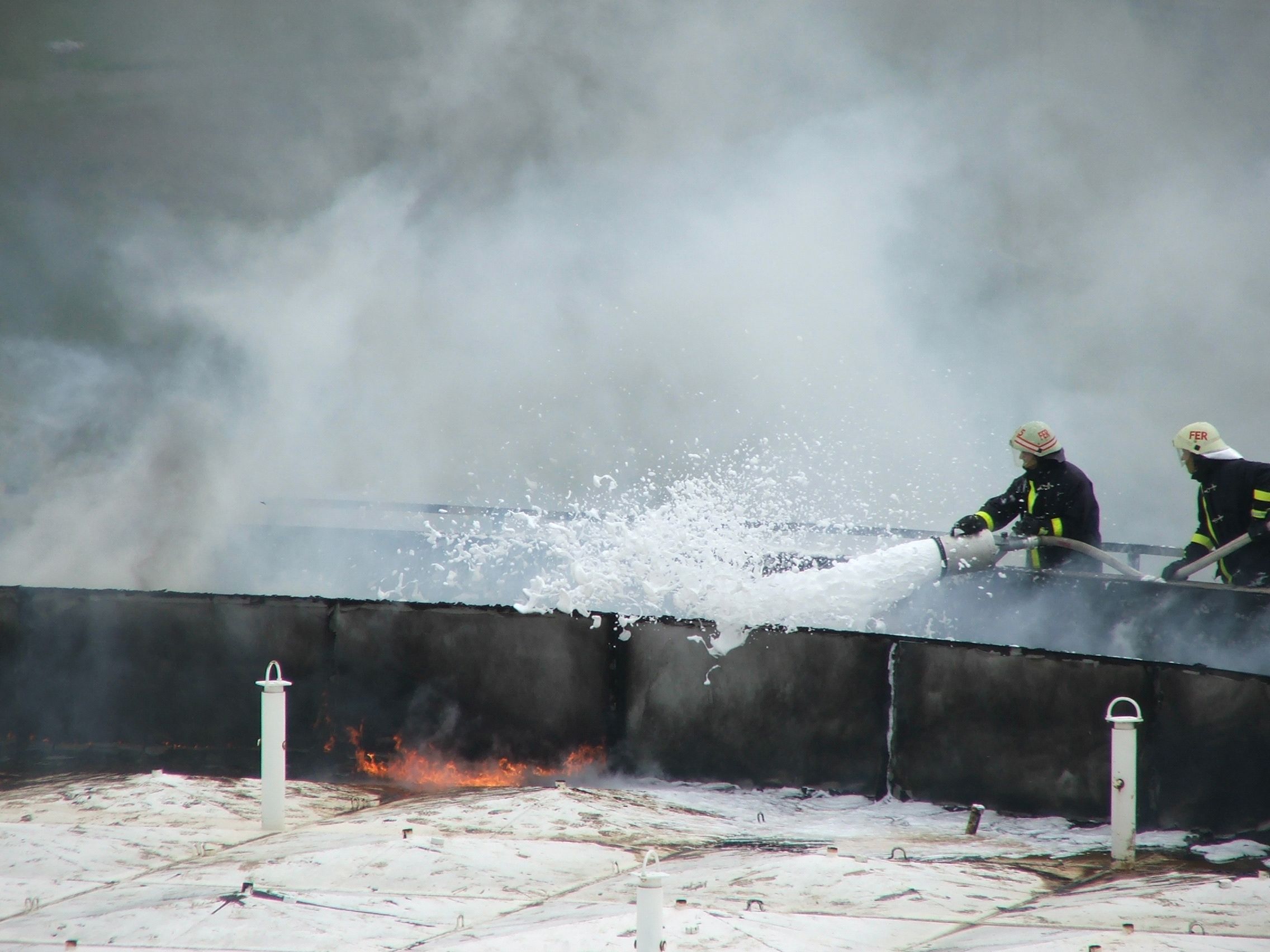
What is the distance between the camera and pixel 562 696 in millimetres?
6539

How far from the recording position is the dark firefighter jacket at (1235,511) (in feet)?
24.0

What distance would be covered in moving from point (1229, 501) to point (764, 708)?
3239mm

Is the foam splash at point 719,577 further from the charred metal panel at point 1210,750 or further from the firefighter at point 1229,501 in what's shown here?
the charred metal panel at point 1210,750

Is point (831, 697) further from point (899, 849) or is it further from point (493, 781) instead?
point (493, 781)

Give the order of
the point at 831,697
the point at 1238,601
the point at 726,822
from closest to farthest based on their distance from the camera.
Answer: the point at 726,822, the point at 831,697, the point at 1238,601

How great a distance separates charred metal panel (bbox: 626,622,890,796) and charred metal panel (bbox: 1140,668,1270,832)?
1.28m

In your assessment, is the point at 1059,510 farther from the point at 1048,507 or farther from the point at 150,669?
the point at 150,669

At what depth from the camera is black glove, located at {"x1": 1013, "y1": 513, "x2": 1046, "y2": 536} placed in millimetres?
8297

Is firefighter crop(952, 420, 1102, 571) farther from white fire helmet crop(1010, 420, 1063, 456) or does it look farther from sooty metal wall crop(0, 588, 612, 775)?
sooty metal wall crop(0, 588, 612, 775)

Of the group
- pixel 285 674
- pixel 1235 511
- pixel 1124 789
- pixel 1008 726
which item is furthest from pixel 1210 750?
pixel 285 674

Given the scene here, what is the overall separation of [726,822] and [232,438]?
55.5ft

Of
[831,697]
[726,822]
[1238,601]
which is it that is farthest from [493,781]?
[1238,601]

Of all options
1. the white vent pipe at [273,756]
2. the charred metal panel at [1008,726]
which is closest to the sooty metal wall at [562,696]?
the charred metal panel at [1008,726]

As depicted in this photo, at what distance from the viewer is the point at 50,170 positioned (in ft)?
71.1
